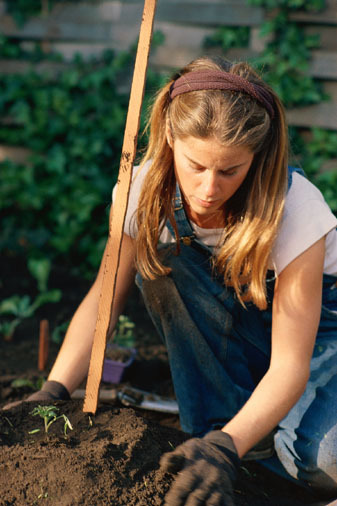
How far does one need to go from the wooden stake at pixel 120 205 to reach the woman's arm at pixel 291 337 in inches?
18.4

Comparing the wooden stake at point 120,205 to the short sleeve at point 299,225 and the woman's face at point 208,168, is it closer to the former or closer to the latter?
the woman's face at point 208,168

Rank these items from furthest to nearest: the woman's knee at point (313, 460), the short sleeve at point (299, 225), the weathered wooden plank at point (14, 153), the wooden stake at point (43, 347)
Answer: the weathered wooden plank at point (14, 153) → the wooden stake at point (43, 347) → the woman's knee at point (313, 460) → the short sleeve at point (299, 225)

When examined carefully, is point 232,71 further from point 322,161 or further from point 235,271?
point 322,161

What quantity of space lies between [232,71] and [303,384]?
38.9 inches

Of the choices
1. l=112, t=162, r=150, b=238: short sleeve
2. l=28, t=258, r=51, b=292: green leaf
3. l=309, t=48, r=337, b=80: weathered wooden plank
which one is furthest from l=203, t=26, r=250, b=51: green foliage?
l=112, t=162, r=150, b=238: short sleeve

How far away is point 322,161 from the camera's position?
3803mm

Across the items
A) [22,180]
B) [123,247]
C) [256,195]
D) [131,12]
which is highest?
[131,12]

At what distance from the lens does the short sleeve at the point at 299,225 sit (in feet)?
6.19

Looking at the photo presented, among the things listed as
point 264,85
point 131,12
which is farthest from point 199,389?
point 131,12

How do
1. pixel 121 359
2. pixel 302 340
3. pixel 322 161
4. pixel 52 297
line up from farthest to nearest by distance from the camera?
pixel 322 161, pixel 52 297, pixel 121 359, pixel 302 340

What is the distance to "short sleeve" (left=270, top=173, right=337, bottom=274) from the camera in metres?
1.89

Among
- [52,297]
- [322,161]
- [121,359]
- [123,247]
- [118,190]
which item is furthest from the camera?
[322,161]

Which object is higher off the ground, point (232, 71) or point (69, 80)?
point (232, 71)

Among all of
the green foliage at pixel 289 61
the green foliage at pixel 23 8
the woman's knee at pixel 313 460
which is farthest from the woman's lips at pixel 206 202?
the green foliage at pixel 23 8
